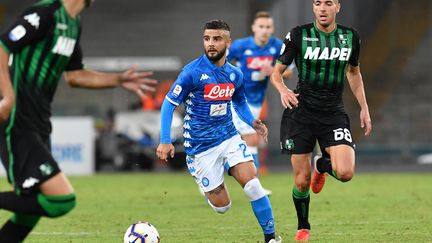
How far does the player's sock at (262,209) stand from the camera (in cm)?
849

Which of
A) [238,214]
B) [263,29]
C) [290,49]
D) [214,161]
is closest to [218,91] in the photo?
[214,161]

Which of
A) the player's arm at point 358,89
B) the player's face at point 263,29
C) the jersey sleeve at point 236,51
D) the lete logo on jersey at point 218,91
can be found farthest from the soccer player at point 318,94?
the player's face at point 263,29

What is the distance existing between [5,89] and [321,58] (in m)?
3.61

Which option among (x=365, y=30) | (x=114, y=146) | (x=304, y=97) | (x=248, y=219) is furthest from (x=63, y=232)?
(x=365, y=30)

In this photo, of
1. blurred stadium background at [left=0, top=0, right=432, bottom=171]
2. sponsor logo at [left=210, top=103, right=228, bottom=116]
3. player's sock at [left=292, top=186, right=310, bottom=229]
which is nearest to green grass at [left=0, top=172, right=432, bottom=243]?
player's sock at [left=292, top=186, right=310, bottom=229]

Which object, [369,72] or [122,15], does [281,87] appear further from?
[122,15]

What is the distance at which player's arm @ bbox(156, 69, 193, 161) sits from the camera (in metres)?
8.30

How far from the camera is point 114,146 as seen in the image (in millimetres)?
22688

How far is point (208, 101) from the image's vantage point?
9.00 m

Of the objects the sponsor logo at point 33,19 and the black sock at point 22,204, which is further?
the black sock at point 22,204

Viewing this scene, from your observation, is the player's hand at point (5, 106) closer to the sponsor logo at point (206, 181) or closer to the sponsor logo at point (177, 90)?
the sponsor logo at point (177, 90)

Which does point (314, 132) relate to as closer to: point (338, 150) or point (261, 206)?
point (338, 150)

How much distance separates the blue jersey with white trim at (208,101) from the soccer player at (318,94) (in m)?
0.46

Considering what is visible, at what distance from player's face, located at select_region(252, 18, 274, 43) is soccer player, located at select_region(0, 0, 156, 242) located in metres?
7.93
